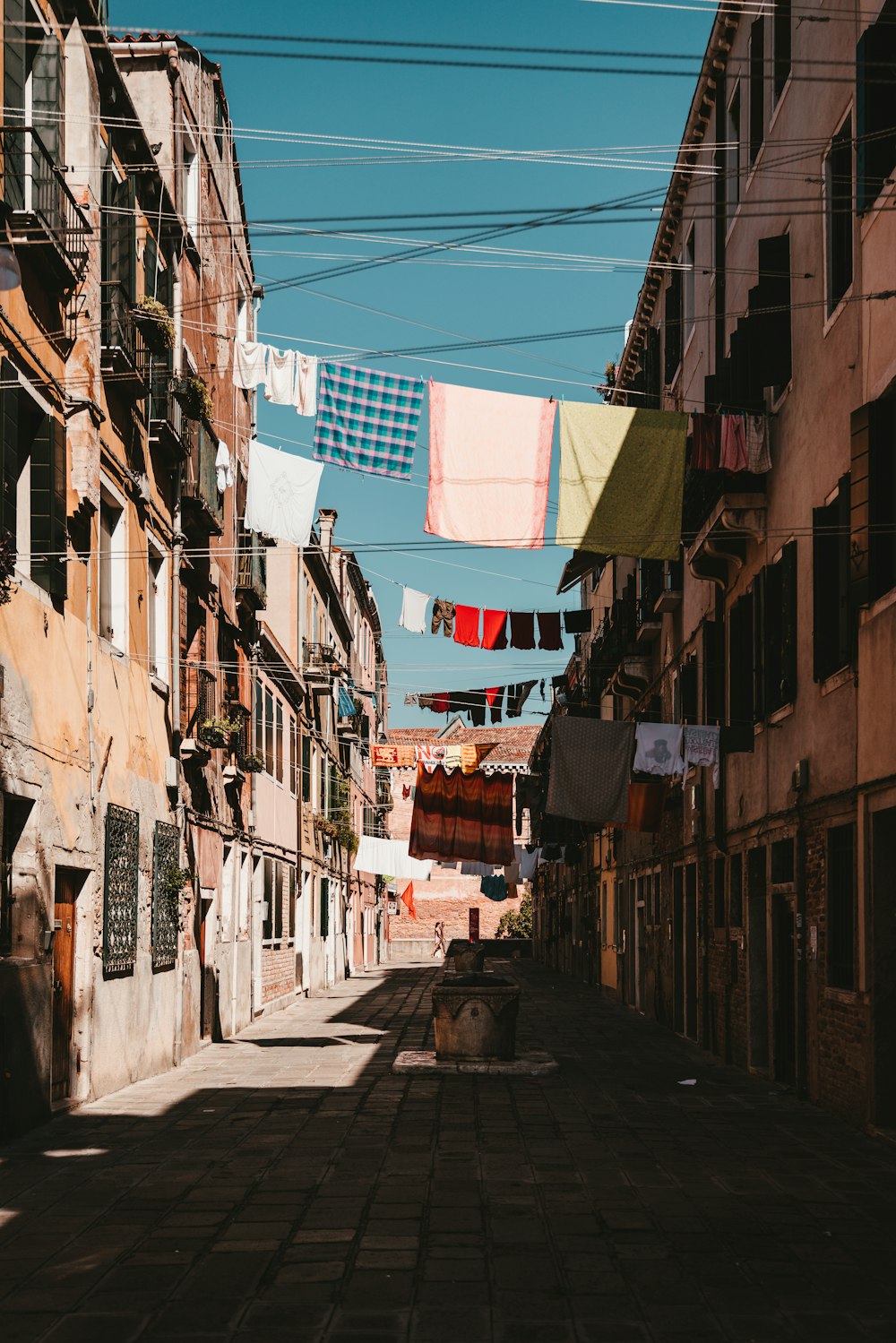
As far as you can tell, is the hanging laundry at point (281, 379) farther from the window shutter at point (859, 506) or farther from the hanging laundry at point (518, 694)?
the hanging laundry at point (518, 694)

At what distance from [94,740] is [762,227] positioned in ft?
28.8

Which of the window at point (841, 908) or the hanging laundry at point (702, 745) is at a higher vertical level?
the hanging laundry at point (702, 745)

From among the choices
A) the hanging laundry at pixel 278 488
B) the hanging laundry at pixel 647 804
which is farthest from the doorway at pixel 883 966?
the hanging laundry at pixel 647 804

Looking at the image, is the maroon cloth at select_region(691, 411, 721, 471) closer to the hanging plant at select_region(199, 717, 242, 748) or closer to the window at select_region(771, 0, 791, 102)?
the window at select_region(771, 0, 791, 102)

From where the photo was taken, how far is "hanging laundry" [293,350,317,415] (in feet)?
50.1

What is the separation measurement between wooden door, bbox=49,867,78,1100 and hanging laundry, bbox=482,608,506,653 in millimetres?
11642

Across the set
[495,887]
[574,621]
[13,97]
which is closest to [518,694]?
[574,621]

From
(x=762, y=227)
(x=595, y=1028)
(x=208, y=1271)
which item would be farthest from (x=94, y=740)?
(x=595, y=1028)

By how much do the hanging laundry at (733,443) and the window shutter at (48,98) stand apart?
7.31m

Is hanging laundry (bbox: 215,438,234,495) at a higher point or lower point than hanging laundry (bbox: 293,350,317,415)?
higher

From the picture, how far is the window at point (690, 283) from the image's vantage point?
885 inches

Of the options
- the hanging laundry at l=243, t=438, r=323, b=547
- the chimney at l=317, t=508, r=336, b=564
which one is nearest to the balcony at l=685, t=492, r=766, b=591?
the hanging laundry at l=243, t=438, r=323, b=547

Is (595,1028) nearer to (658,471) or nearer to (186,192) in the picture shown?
(658,471)

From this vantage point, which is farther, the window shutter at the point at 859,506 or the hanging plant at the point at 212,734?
the hanging plant at the point at 212,734
